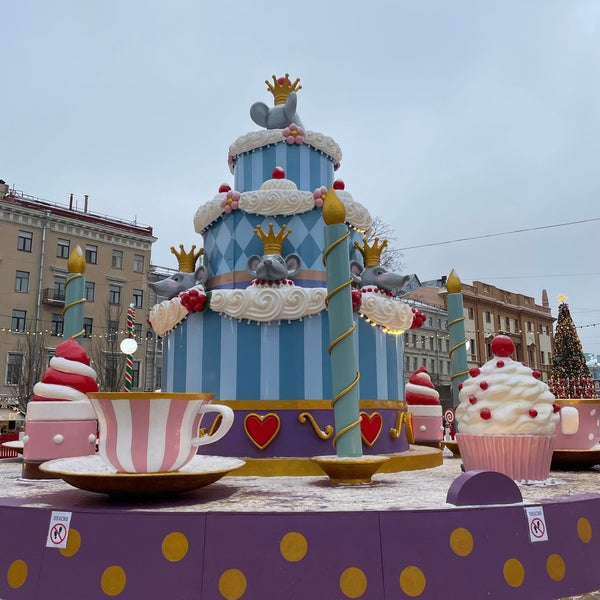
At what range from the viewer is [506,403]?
534 centimetres

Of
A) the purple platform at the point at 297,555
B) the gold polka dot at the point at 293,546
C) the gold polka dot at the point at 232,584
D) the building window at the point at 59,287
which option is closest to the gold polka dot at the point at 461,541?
the purple platform at the point at 297,555

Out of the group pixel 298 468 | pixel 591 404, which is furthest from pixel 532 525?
pixel 591 404

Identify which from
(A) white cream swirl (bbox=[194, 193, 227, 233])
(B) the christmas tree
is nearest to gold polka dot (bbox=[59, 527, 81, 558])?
(A) white cream swirl (bbox=[194, 193, 227, 233])

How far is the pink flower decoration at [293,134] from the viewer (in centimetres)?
861

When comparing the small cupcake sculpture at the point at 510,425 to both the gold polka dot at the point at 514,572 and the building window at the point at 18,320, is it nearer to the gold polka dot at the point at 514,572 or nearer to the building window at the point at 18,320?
the gold polka dot at the point at 514,572

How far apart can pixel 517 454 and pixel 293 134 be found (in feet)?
18.5

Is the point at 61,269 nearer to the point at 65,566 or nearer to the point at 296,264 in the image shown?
the point at 296,264

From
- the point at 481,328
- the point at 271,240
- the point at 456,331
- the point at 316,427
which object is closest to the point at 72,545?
the point at 316,427

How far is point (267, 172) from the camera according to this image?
866cm

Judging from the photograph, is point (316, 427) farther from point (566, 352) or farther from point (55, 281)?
point (55, 281)

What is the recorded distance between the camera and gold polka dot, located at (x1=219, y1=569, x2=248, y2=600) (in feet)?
10.3

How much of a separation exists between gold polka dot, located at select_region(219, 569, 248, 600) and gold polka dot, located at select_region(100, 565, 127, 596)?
1.88 ft

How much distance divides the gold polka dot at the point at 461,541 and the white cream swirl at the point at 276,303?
4.07 metres

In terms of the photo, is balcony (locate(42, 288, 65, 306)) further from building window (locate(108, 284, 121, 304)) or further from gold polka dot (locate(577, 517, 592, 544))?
gold polka dot (locate(577, 517, 592, 544))
